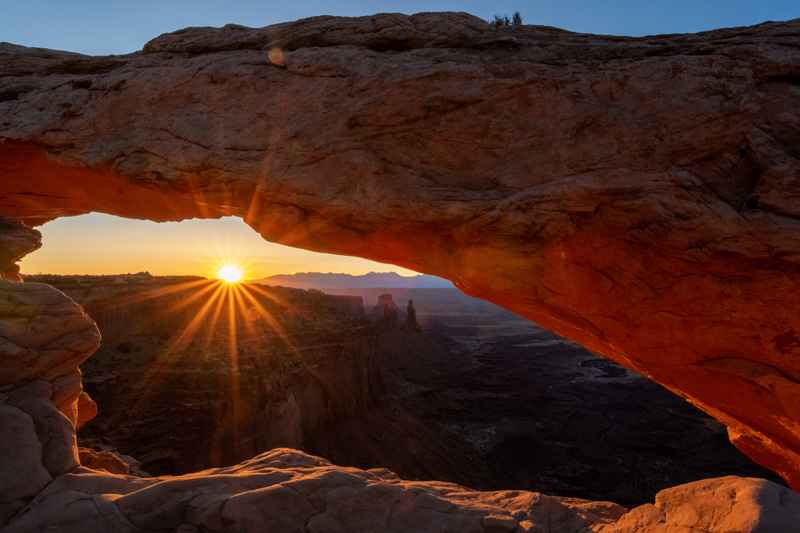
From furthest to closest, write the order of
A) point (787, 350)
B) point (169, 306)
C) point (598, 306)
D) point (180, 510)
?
point (169, 306) < point (598, 306) < point (787, 350) < point (180, 510)

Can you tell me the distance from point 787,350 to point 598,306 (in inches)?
108

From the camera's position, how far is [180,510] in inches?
178

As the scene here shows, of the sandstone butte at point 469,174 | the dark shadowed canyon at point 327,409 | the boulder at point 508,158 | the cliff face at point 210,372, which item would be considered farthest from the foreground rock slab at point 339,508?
the cliff face at point 210,372

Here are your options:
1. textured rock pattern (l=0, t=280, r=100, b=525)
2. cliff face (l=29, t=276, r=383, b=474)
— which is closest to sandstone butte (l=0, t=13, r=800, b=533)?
textured rock pattern (l=0, t=280, r=100, b=525)

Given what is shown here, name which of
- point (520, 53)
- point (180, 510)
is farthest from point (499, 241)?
point (180, 510)

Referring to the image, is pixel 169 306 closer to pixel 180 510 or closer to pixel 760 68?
pixel 180 510

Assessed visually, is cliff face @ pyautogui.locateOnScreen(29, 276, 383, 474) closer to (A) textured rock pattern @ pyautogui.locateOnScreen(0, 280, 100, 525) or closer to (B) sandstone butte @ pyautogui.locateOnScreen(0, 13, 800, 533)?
(A) textured rock pattern @ pyautogui.locateOnScreen(0, 280, 100, 525)

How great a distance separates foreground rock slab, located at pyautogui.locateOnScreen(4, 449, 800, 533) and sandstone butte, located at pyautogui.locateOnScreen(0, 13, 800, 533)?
3.9 inches

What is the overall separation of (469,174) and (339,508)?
5.49m

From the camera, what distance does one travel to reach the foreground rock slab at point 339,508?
13.5ft

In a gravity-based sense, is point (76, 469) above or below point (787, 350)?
below

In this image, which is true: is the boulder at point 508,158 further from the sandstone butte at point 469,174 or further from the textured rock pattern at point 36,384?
Answer: the textured rock pattern at point 36,384

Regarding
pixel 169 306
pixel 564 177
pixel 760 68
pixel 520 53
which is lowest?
pixel 169 306

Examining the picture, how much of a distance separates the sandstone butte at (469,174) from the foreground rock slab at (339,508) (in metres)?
0.10
